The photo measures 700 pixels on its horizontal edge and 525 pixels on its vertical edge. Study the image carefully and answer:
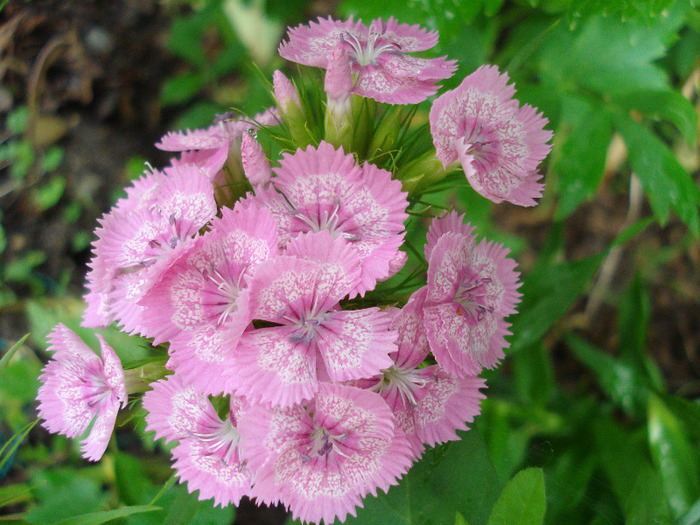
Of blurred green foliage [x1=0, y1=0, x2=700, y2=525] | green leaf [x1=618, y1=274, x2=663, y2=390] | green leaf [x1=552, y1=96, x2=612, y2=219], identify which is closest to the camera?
blurred green foliage [x1=0, y1=0, x2=700, y2=525]

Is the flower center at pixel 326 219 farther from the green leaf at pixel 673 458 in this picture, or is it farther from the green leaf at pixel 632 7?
the green leaf at pixel 673 458

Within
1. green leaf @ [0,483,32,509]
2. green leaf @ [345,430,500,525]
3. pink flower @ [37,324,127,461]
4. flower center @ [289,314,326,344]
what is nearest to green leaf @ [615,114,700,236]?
green leaf @ [345,430,500,525]

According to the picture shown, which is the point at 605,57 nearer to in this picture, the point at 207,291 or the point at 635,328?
the point at 635,328

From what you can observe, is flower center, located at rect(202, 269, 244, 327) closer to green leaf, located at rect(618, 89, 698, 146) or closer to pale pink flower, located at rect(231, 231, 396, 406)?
pale pink flower, located at rect(231, 231, 396, 406)

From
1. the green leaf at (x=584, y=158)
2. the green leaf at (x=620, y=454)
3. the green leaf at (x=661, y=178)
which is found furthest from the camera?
the green leaf at (x=620, y=454)

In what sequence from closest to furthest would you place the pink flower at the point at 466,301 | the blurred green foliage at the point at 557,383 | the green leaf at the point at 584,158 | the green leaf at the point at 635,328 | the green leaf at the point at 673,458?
the pink flower at the point at 466,301
the blurred green foliage at the point at 557,383
the green leaf at the point at 673,458
the green leaf at the point at 584,158
the green leaf at the point at 635,328

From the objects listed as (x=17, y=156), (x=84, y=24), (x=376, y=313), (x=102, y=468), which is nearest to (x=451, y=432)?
(x=376, y=313)

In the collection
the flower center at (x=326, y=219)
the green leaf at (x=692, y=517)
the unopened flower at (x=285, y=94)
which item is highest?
the unopened flower at (x=285, y=94)

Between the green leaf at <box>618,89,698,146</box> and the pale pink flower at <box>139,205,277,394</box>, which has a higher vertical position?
the green leaf at <box>618,89,698,146</box>

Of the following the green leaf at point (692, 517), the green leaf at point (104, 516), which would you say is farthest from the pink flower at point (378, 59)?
the green leaf at point (692, 517)
